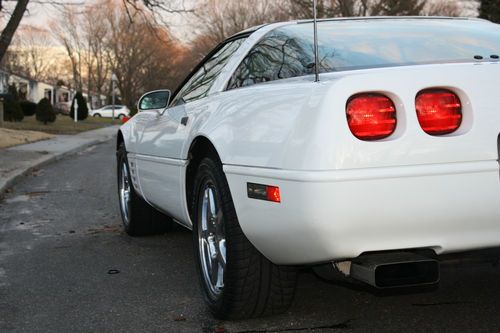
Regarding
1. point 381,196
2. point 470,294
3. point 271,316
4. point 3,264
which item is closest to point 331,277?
point 271,316

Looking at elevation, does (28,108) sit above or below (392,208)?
above

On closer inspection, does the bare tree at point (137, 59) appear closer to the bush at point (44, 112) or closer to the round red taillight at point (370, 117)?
the bush at point (44, 112)

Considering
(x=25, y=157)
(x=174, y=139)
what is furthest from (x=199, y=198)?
(x=25, y=157)

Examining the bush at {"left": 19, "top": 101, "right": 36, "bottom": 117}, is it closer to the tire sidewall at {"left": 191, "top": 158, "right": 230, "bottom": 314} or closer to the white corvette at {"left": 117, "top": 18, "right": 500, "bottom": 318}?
the tire sidewall at {"left": 191, "top": 158, "right": 230, "bottom": 314}

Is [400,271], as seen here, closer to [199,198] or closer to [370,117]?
[370,117]

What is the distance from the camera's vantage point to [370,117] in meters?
2.54

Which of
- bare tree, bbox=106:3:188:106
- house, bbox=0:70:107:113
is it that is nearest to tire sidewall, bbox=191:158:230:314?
house, bbox=0:70:107:113

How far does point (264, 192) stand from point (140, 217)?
2966 mm

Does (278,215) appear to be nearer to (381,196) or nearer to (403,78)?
(381,196)

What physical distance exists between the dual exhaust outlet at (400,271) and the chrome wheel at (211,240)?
88 cm

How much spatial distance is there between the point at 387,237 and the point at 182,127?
1793 millimetres

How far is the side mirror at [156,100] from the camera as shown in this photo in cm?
487

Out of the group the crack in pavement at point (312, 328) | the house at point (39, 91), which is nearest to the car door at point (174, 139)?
the crack in pavement at point (312, 328)

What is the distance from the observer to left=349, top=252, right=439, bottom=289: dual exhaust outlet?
8.43 ft
